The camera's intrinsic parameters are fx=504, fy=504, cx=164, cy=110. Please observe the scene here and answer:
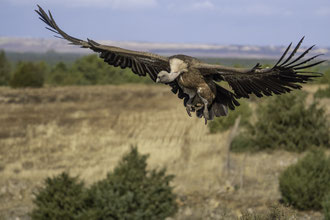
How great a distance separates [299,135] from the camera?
62.5ft

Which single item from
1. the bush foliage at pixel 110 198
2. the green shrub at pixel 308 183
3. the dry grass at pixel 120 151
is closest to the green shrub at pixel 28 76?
the dry grass at pixel 120 151

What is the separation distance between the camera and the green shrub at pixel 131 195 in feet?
36.9

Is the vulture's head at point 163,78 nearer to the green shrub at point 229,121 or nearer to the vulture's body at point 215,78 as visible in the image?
the vulture's body at point 215,78

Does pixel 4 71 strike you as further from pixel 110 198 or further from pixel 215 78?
pixel 215 78

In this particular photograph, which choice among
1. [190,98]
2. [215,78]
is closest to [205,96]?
[190,98]

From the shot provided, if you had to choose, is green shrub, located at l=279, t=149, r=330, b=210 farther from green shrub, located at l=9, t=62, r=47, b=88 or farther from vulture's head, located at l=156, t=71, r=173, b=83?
green shrub, located at l=9, t=62, r=47, b=88

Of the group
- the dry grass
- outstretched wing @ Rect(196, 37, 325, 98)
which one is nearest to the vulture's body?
outstretched wing @ Rect(196, 37, 325, 98)

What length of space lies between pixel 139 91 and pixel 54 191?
122 feet

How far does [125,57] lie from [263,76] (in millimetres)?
2024

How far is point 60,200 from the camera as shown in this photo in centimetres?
1126

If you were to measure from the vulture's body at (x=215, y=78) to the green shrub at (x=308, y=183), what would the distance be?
26.2ft

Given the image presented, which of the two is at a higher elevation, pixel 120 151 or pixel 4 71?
pixel 120 151

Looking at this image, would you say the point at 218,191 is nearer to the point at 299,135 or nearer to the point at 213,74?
the point at 299,135

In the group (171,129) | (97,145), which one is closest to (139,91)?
(171,129)
